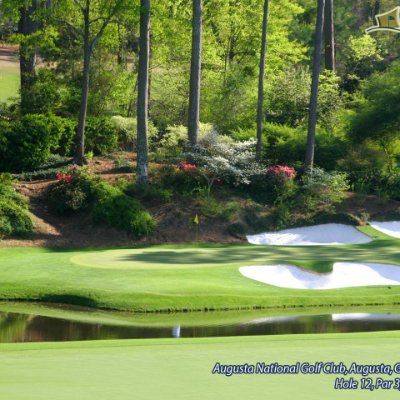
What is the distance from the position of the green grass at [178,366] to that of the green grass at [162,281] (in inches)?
216

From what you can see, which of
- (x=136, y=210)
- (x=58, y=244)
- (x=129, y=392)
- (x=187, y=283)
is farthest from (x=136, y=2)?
(x=129, y=392)

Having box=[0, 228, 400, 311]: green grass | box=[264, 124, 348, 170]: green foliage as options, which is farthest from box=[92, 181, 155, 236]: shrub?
box=[264, 124, 348, 170]: green foliage

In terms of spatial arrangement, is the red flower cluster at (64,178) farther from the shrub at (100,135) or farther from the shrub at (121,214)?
the shrub at (100,135)

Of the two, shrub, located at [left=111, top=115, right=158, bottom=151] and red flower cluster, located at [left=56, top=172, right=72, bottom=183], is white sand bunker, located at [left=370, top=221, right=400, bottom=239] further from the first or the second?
red flower cluster, located at [left=56, top=172, right=72, bottom=183]

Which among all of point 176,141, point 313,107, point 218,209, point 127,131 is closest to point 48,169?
point 176,141

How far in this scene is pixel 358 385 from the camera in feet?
34.8

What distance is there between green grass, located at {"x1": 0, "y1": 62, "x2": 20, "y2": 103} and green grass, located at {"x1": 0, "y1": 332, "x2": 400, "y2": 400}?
1935 inches

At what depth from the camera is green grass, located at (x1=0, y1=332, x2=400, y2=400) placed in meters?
10.3

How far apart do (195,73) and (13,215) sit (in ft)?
35.7

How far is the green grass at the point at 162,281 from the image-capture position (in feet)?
66.4

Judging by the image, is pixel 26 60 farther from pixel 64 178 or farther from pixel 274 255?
pixel 274 255

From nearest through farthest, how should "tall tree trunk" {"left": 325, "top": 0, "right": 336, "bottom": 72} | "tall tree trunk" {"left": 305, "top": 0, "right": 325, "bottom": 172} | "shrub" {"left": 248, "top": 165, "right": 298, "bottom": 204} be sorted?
"shrub" {"left": 248, "top": 165, "right": 298, "bottom": 204}, "tall tree trunk" {"left": 305, "top": 0, "right": 325, "bottom": 172}, "tall tree trunk" {"left": 325, "top": 0, "right": 336, "bottom": 72}

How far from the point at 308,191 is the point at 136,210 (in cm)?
766

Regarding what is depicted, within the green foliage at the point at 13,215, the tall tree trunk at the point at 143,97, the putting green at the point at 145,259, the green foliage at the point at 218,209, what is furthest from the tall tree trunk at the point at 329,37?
the putting green at the point at 145,259
